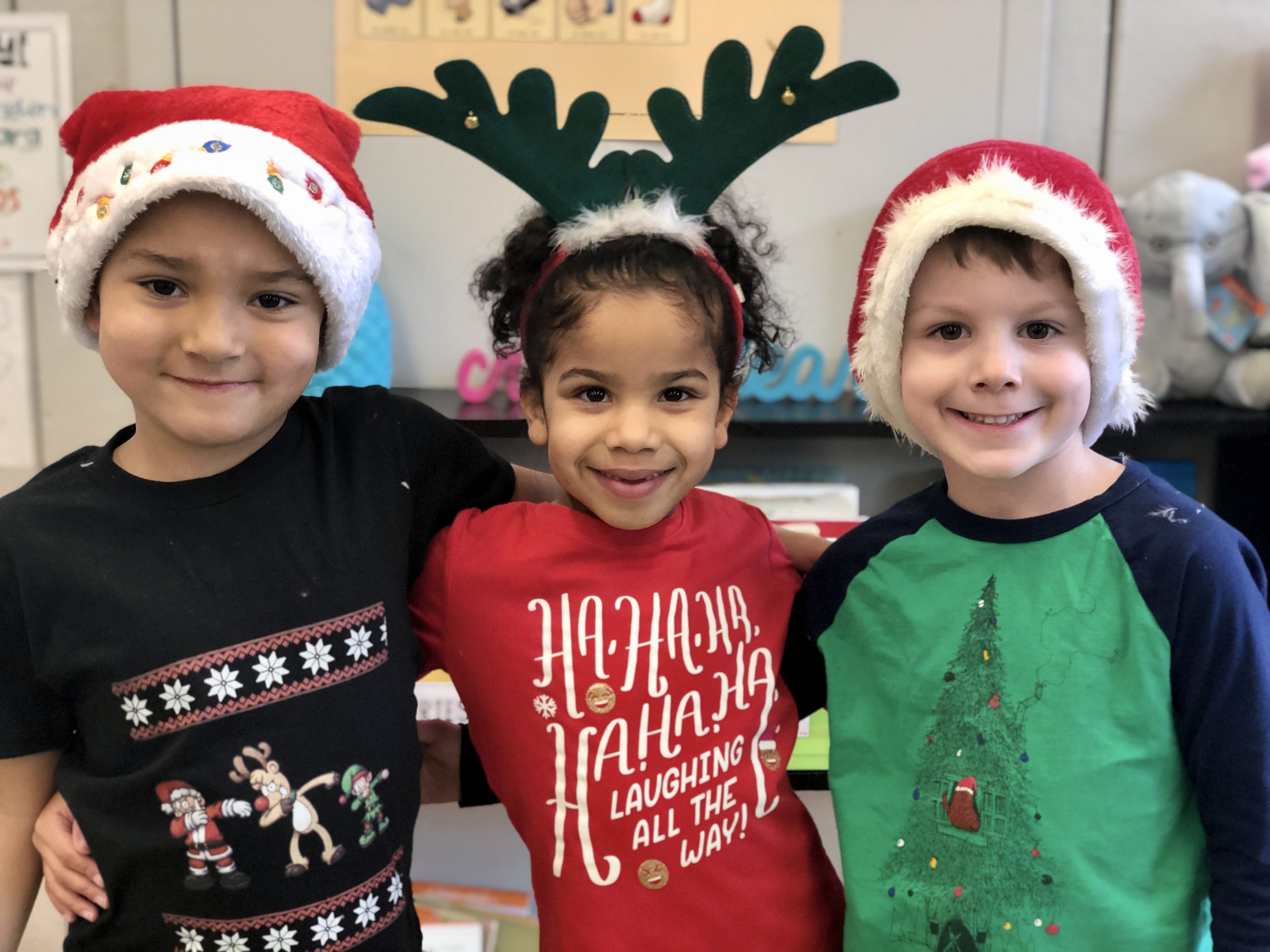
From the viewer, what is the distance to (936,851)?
94 cm

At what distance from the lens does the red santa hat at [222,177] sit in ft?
2.73

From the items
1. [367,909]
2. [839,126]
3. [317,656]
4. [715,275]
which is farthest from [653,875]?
[839,126]

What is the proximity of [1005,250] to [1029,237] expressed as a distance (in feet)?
0.08

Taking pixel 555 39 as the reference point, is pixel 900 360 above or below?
below

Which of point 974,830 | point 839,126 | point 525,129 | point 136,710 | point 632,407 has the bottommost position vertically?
point 974,830

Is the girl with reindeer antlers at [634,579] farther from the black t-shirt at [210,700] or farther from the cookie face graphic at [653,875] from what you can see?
the black t-shirt at [210,700]

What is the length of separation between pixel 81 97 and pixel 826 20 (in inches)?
54.9

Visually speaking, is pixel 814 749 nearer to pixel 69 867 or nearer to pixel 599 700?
pixel 599 700

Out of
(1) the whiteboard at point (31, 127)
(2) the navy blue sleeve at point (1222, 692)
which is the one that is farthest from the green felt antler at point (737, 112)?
(1) the whiteboard at point (31, 127)

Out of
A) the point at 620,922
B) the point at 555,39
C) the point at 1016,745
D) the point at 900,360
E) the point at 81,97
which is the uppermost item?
the point at 555,39

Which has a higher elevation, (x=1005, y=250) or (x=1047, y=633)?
(x=1005, y=250)

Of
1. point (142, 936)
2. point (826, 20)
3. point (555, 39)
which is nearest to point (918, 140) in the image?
point (826, 20)

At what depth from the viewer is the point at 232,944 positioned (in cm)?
87

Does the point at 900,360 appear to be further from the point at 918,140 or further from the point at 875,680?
Answer: the point at 918,140
